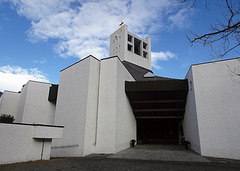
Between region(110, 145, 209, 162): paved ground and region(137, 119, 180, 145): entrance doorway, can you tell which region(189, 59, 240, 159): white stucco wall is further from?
region(137, 119, 180, 145): entrance doorway

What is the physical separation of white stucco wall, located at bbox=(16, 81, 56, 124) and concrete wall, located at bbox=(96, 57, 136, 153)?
29.4ft

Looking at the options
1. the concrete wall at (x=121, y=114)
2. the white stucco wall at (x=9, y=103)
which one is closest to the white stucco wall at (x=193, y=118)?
the concrete wall at (x=121, y=114)

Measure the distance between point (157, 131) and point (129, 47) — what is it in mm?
12252

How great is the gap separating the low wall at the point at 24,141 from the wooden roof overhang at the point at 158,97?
23.6 feet

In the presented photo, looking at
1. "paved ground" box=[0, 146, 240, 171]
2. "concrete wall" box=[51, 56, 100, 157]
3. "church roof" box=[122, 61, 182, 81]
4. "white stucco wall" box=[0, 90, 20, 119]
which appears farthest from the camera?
"church roof" box=[122, 61, 182, 81]

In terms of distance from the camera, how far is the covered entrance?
41.2 feet

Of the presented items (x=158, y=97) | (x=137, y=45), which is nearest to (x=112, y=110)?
(x=158, y=97)

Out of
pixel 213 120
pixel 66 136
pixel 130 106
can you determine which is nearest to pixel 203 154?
pixel 213 120

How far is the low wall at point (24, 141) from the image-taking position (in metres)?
6.04

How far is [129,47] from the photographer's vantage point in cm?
2309

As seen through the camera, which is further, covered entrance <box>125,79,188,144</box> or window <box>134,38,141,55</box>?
window <box>134,38,141,55</box>

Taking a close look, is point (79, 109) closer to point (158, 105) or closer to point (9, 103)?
point (158, 105)

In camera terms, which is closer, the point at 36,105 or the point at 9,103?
the point at 36,105

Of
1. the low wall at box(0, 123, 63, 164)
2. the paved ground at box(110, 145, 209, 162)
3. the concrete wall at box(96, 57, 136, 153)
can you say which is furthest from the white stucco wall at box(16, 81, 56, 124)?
the paved ground at box(110, 145, 209, 162)
